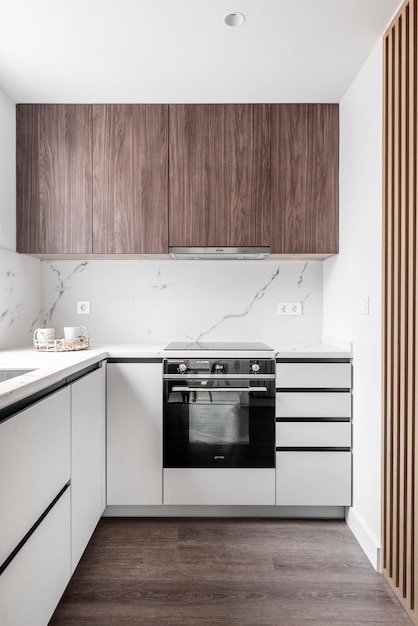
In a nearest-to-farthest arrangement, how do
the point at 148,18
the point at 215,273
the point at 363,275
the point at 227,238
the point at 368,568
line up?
the point at 148,18
the point at 368,568
the point at 363,275
the point at 227,238
the point at 215,273

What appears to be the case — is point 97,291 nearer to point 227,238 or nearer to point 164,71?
point 227,238

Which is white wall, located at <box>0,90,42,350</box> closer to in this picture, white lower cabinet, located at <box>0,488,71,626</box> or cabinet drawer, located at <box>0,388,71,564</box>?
cabinet drawer, located at <box>0,388,71,564</box>

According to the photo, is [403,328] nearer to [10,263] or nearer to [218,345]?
[218,345]

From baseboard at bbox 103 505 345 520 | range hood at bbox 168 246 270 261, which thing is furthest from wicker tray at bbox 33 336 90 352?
baseboard at bbox 103 505 345 520

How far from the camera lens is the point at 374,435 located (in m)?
2.18

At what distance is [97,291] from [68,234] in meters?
0.50

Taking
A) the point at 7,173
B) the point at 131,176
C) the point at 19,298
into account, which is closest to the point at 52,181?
the point at 7,173

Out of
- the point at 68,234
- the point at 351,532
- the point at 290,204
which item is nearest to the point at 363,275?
the point at 290,204

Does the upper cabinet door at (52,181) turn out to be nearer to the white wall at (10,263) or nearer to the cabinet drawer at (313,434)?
the white wall at (10,263)

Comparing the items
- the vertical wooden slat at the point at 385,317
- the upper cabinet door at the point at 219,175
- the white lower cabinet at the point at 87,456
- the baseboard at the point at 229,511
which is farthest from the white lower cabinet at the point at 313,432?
the white lower cabinet at the point at 87,456

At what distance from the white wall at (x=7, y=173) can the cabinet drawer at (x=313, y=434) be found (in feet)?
6.21

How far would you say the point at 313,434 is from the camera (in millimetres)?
2514

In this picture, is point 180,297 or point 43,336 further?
point 180,297

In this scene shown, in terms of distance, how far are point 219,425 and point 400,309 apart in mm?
1167
